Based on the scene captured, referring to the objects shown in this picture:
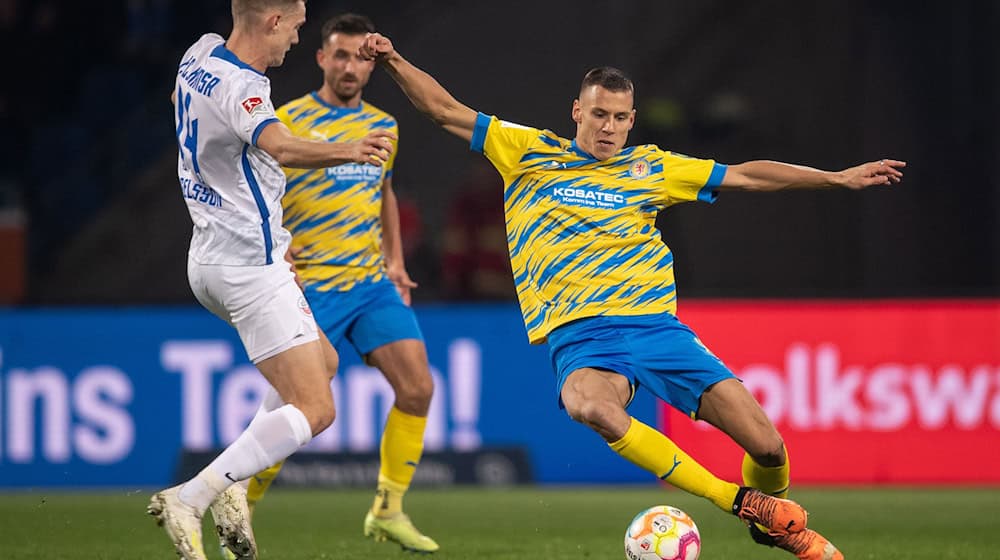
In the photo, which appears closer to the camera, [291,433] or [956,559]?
[291,433]

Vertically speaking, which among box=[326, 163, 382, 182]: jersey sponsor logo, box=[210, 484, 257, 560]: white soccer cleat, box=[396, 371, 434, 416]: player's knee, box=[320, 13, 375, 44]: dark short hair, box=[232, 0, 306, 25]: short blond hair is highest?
box=[320, 13, 375, 44]: dark short hair

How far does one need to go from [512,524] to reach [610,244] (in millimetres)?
2462

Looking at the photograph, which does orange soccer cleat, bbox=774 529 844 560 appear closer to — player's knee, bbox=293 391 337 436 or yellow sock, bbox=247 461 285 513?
player's knee, bbox=293 391 337 436

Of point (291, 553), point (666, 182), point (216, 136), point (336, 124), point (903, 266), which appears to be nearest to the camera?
point (216, 136)

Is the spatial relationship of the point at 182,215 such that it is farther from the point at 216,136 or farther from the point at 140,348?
the point at 216,136

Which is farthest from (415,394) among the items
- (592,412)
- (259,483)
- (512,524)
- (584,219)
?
(592,412)

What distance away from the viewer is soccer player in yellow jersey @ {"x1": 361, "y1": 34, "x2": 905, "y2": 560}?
573 cm

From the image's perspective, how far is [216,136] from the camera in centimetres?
524

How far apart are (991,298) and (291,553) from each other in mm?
5772

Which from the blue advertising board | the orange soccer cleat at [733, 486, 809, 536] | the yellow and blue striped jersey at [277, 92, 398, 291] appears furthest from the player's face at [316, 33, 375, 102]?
the blue advertising board

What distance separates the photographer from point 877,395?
32.7 ft

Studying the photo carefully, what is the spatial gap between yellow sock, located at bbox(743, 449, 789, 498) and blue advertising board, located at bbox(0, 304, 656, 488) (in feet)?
13.4

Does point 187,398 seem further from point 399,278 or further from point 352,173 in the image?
point 352,173

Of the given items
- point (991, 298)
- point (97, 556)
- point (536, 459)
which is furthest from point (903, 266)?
point (97, 556)
